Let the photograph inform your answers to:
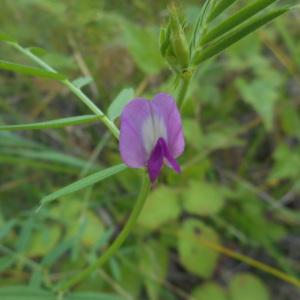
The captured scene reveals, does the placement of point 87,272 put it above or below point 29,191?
A: below

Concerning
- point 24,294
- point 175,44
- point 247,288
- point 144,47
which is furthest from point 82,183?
point 144,47

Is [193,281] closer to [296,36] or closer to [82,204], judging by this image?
[82,204]

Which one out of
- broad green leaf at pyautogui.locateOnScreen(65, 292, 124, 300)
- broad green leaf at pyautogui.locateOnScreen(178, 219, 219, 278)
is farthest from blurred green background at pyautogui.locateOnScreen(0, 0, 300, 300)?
broad green leaf at pyautogui.locateOnScreen(65, 292, 124, 300)

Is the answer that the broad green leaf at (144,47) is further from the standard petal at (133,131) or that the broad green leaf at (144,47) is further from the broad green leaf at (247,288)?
the standard petal at (133,131)

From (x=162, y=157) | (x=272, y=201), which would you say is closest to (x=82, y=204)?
(x=272, y=201)

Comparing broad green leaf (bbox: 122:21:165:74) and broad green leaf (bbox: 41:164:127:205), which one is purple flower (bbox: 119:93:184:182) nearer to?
broad green leaf (bbox: 41:164:127:205)

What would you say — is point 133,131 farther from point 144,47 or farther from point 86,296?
point 144,47
